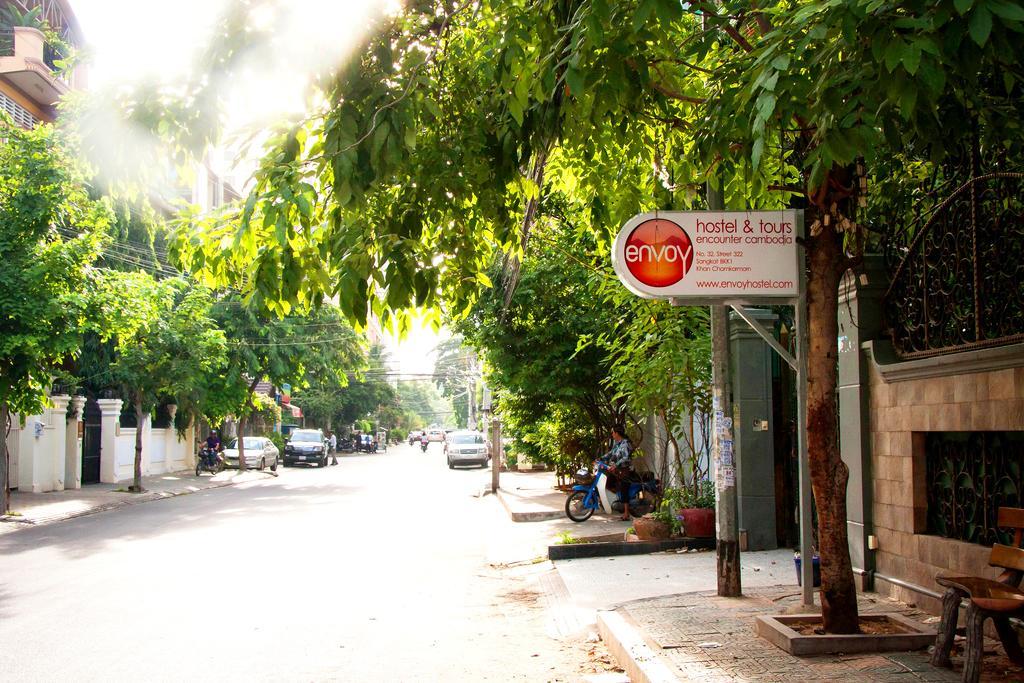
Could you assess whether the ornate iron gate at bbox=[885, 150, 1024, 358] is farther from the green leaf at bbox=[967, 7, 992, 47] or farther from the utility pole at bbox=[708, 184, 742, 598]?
the green leaf at bbox=[967, 7, 992, 47]

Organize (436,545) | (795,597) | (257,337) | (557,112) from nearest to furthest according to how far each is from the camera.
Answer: (557,112) → (795,597) → (436,545) → (257,337)

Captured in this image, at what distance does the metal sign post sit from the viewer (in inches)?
277

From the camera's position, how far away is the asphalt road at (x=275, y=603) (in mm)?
6832

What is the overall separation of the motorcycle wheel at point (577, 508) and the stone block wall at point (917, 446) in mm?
8632

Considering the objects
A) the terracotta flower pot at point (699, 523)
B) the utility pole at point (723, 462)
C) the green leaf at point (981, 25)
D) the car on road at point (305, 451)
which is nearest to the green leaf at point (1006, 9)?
the green leaf at point (981, 25)

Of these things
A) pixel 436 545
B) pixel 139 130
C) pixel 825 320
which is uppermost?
pixel 139 130

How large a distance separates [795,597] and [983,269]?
3538 millimetres

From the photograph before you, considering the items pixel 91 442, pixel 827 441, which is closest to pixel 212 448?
pixel 91 442

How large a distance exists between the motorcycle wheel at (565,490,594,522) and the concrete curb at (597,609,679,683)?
341 inches

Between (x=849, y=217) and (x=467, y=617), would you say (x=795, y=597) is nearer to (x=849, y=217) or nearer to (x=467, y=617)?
(x=467, y=617)

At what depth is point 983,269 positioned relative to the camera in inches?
275

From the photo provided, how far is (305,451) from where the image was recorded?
45.6 metres

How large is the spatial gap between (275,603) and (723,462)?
4784mm

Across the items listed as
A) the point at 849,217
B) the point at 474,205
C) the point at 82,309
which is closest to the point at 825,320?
the point at 849,217
